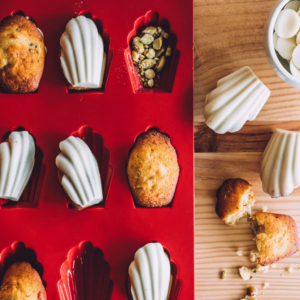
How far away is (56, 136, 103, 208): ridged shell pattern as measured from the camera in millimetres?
854

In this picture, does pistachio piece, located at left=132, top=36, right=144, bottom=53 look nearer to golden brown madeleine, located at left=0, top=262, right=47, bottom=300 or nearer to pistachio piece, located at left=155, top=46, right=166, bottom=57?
pistachio piece, located at left=155, top=46, right=166, bottom=57

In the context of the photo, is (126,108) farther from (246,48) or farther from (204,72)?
(246,48)

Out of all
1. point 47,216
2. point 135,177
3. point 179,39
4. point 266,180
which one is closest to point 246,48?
point 179,39

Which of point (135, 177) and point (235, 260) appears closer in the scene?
point (135, 177)

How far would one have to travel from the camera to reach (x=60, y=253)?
880 millimetres

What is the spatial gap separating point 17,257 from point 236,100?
30.9 inches

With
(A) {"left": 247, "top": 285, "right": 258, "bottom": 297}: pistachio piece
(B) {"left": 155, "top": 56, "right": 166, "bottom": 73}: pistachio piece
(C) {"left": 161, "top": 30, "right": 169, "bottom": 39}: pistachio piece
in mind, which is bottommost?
(A) {"left": 247, "top": 285, "right": 258, "bottom": 297}: pistachio piece

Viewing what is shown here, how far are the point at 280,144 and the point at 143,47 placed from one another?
1.63ft

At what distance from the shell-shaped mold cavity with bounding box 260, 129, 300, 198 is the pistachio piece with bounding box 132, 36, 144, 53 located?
0.48 metres

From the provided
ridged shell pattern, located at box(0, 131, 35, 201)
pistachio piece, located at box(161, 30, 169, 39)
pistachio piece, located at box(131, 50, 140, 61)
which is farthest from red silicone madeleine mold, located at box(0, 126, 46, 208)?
pistachio piece, located at box(161, 30, 169, 39)

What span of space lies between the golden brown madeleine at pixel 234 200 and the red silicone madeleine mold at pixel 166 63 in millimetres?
342

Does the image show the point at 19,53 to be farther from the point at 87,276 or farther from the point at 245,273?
the point at 245,273

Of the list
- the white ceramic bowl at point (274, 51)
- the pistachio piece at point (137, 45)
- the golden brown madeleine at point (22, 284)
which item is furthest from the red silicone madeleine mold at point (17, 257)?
the white ceramic bowl at point (274, 51)

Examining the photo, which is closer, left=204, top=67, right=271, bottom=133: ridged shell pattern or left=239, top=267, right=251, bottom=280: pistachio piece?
left=204, top=67, right=271, bottom=133: ridged shell pattern
